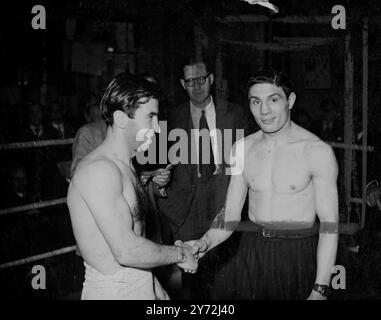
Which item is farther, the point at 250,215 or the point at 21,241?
the point at 21,241

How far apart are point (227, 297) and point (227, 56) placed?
107 cm

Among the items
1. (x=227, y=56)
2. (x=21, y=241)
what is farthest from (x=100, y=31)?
(x=21, y=241)

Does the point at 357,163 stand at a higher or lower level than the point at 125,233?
higher

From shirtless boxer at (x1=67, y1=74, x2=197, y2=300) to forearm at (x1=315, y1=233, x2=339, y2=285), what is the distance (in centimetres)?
52

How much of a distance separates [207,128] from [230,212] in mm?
439

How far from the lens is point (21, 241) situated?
2.37 metres

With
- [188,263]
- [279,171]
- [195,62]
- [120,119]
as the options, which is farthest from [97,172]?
[195,62]

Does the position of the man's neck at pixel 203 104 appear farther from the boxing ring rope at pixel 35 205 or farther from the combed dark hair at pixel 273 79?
the boxing ring rope at pixel 35 205

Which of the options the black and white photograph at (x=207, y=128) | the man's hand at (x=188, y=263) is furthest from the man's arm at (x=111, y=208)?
the black and white photograph at (x=207, y=128)

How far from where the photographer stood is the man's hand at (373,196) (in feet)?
7.61

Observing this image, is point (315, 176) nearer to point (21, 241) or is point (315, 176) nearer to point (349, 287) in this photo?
point (349, 287)

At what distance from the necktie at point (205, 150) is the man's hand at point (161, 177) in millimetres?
176
